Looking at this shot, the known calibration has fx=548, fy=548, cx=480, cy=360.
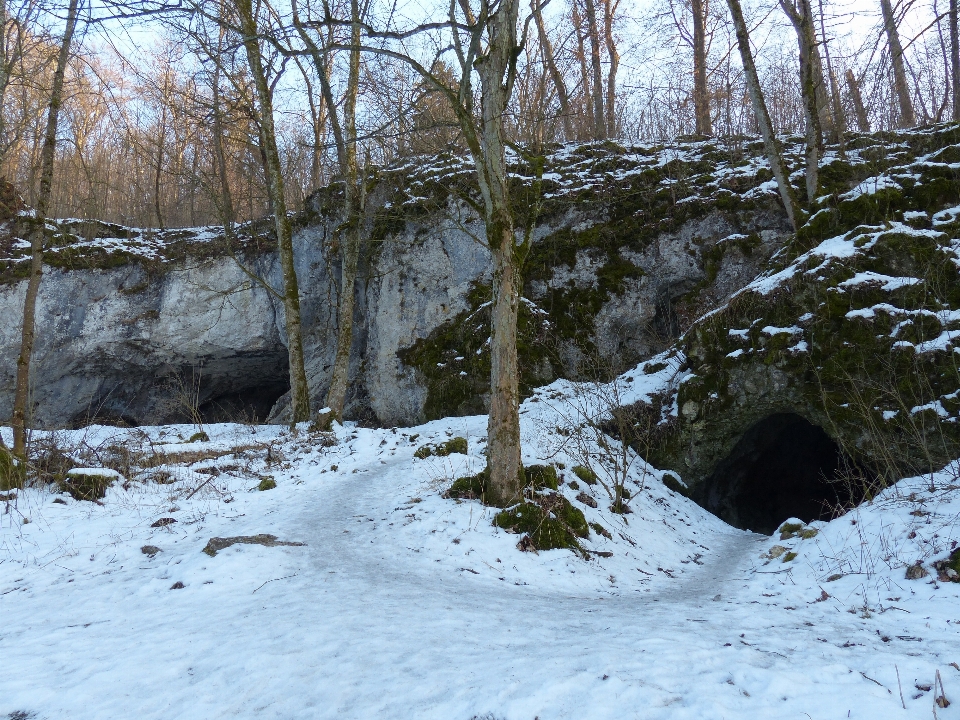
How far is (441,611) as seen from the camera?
3.80 metres

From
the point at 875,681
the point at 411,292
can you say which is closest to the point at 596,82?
the point at 411,292

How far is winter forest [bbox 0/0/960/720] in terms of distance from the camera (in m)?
2.95

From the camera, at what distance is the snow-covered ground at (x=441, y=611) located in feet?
8.37

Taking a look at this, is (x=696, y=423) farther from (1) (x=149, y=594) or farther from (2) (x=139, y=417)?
(2) (x=139, y=417)

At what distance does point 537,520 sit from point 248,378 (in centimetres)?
1688

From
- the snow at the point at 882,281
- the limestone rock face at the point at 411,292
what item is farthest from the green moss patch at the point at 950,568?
the limestone rock face at the point at 411,292

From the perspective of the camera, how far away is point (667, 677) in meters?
2.66

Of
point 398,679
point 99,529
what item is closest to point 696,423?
point 398,679

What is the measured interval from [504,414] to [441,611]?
2666mm

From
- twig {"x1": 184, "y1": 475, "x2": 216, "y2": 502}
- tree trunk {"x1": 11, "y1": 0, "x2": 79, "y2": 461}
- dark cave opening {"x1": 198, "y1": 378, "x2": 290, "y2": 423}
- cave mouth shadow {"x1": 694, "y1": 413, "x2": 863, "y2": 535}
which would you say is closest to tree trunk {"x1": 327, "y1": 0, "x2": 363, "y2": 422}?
twig {"x1": 184, "y1": 475, "x2": 216, "y2": 502}

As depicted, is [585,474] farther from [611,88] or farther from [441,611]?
[611,88]

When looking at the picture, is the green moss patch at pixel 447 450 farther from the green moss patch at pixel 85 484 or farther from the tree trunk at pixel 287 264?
the tree trunk at pixel 287 264

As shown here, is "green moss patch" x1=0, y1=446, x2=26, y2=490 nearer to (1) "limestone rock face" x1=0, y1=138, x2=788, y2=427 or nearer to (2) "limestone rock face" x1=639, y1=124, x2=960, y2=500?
(1) "limestone rock face" x1=0, y1=138, x2=788, y2=427

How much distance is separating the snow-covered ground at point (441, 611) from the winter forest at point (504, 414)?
28mm
